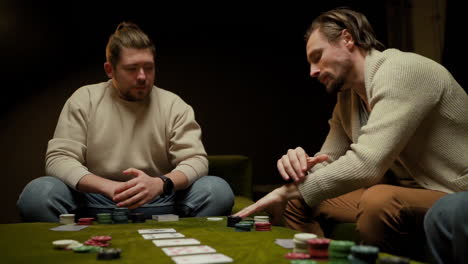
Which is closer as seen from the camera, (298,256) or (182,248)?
(298,256)

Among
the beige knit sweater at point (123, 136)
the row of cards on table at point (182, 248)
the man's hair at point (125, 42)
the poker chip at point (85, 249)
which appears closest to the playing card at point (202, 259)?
the row of cards on table at point (182, 248)

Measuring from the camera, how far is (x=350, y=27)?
77.7 inches

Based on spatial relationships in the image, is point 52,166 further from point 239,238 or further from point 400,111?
point 400,111

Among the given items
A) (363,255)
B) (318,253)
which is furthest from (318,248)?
(363,255)

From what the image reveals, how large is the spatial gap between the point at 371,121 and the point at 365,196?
28 cm

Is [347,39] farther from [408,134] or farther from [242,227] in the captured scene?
[242,227]

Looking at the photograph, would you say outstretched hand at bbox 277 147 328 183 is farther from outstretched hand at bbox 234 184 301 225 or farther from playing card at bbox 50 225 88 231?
playing card at bbox 50 225 88 231

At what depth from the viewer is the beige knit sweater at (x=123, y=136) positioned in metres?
2.30

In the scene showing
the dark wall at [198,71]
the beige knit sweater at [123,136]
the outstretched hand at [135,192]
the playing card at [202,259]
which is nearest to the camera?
the playing card at [202,259]

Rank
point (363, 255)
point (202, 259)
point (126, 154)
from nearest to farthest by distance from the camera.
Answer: point (363, 255)
point (202, 259)
point (126, 154)

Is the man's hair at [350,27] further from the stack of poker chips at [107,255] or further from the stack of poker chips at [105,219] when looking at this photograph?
the stack of poker chips at [107,255]

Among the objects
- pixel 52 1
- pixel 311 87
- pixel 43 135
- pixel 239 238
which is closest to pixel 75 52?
pixel 52 1

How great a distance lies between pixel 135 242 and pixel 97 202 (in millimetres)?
882

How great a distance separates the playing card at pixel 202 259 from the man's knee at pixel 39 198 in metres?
1.12
